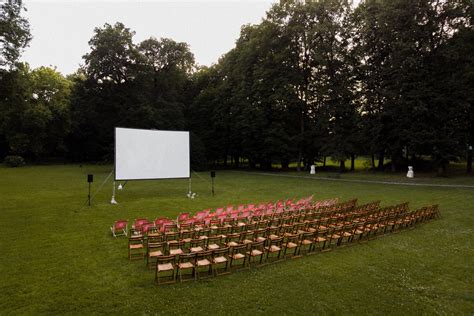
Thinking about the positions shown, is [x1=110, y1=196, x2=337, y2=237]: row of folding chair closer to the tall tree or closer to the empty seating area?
the empty seating area

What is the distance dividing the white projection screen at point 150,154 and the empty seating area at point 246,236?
21.1ft

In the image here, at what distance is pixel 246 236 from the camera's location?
1037 cm

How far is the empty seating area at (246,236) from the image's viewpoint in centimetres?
726

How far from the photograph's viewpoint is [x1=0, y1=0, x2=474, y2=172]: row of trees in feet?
82.3

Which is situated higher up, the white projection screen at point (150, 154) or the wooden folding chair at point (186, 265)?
the white projection screen at point (150, 154)

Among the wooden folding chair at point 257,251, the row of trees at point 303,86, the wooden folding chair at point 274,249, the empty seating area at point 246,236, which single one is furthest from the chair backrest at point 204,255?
the row of trees at point 303,86

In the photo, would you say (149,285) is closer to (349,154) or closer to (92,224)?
(92,224)

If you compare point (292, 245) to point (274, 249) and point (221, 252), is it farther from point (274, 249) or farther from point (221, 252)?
point (221, 252)

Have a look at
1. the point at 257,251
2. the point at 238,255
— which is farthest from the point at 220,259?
the point at 257,251

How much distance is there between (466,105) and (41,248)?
90.0 feet

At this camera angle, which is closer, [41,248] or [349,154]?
[41,248]

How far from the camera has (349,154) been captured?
31.5 m

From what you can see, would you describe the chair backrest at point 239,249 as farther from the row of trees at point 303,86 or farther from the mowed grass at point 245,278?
the row of trees at point 303,86

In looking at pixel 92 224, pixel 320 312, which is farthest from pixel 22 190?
pixel 320 312
